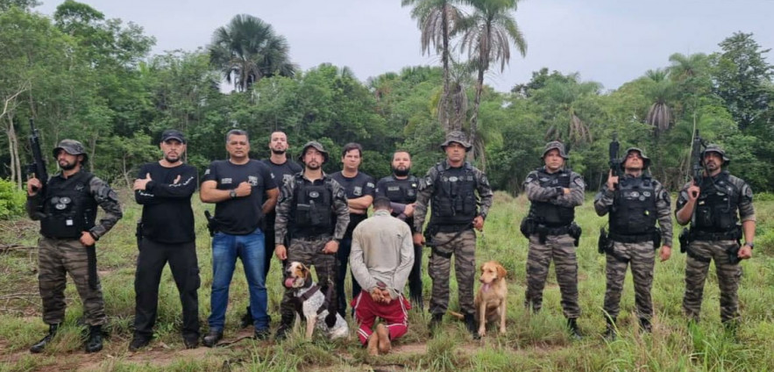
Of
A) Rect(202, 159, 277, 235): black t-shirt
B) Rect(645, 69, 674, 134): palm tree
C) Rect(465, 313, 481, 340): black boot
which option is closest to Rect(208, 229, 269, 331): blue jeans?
Rect(202, 159, 277, 235): black t-shirt

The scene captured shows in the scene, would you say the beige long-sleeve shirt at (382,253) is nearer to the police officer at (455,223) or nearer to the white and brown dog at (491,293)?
the police officer at (455,223)

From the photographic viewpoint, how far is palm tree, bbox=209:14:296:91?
38.6m

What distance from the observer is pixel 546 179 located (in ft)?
17.7

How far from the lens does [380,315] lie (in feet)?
15.6

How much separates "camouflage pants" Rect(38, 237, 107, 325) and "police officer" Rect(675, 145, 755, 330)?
6.17 metres

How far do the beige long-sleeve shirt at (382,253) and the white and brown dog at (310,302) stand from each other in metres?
0.44

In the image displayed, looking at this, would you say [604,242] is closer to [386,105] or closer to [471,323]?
[471,323]

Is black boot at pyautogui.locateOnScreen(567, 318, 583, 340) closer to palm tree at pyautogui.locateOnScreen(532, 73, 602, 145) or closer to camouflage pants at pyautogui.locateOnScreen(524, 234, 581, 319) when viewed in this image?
camouflage pants at pyautogui.locateOnScreen(524, 234, 581, 319)

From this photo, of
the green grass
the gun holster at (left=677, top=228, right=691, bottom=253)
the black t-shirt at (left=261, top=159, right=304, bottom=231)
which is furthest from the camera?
the black t-shirt at (left=261, top=159, right=304, bottom=231)

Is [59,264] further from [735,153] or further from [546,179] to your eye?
[735,153]

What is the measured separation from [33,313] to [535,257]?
19.9 ft

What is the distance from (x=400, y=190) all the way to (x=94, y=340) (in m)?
3.55

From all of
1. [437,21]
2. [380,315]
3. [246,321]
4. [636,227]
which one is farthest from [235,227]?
[437,21]

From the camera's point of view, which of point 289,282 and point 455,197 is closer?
point 289,282
